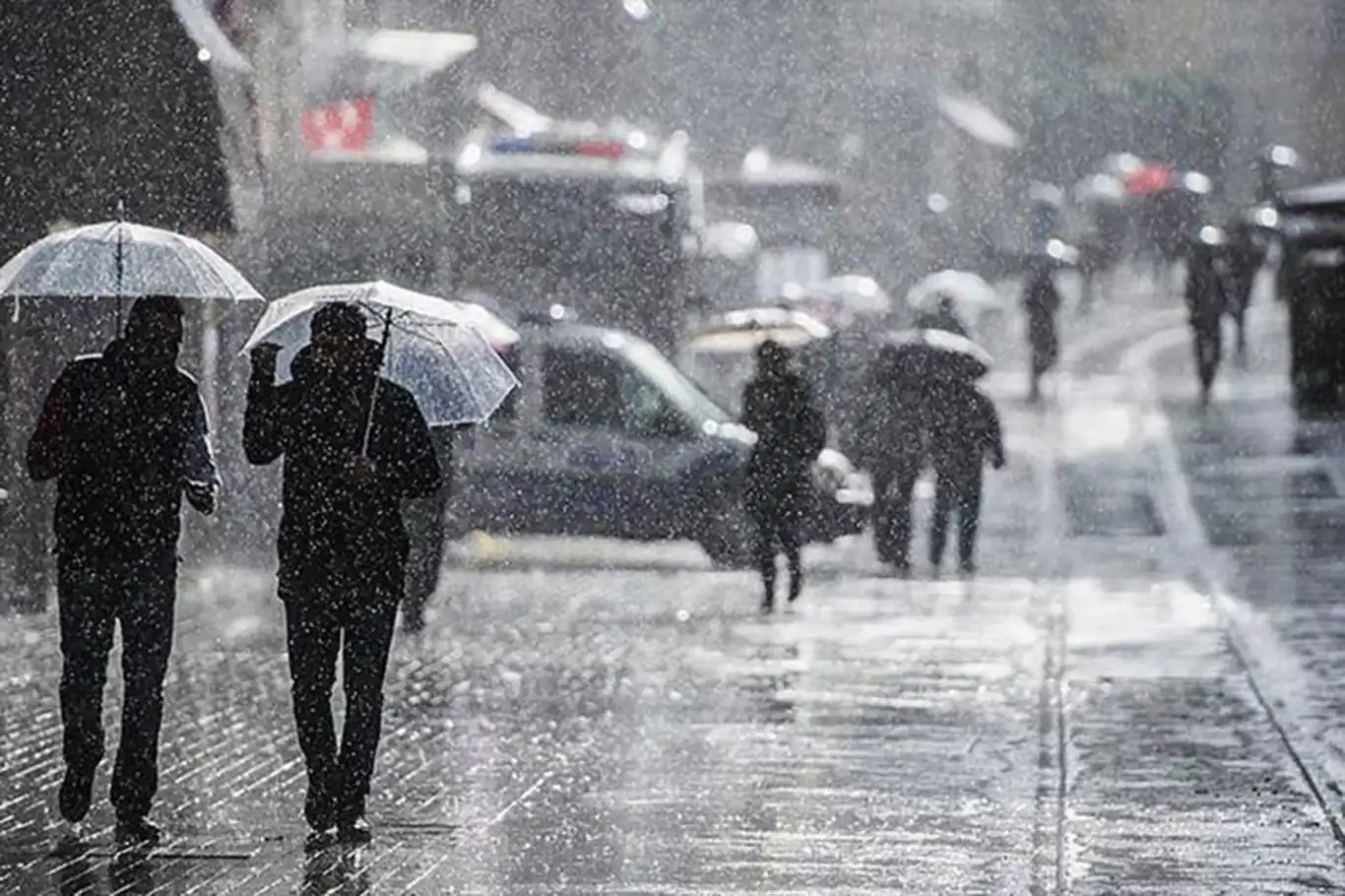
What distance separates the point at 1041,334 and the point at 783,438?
712 inches

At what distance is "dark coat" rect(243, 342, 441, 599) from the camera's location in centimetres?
1101

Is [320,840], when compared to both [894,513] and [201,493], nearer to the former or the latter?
[201,493]

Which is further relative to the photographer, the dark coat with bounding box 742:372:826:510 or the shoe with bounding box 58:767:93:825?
the dark coat with bounding box 742:372:826:510

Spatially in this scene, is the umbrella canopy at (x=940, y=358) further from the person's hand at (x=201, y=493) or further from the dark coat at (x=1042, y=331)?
the dark coat at (x=1042, y=331)

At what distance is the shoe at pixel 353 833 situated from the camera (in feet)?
35.8

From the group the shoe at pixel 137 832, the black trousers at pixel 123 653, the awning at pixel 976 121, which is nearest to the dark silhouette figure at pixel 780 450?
the black trousers at pixel 123 653

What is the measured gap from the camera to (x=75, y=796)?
11117 mm

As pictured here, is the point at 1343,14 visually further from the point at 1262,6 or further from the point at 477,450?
the point at 477,450

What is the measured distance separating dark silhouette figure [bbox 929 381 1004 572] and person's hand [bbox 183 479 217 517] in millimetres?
11944

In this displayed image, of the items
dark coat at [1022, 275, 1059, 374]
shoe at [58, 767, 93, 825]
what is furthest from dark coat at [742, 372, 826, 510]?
dark coat at [1022, 275, 1059, 374]

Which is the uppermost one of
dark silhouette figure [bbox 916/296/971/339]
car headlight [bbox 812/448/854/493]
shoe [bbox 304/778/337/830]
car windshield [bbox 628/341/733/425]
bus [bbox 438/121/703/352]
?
bus [bbox 438/121/703/352]

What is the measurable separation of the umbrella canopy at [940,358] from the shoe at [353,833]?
1239 cm

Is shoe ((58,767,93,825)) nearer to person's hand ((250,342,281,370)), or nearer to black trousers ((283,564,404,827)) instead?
black trousers ((283,564,404,827))

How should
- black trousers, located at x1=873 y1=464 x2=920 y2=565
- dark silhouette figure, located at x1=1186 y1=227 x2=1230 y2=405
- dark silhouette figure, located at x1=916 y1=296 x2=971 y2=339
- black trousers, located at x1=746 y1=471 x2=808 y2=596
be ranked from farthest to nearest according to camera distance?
dark silhouette figure, located at x1=1186 y1=227 x2=1230 y2=405 → dark silhouette figure, located at x1=916 y1=296 x2=971 y2=339 → black trousers, located at x1=873 y1=464 x2=920 y2=565 → black trousers, located at x1=746 y1=471 x2=808 y2=596
